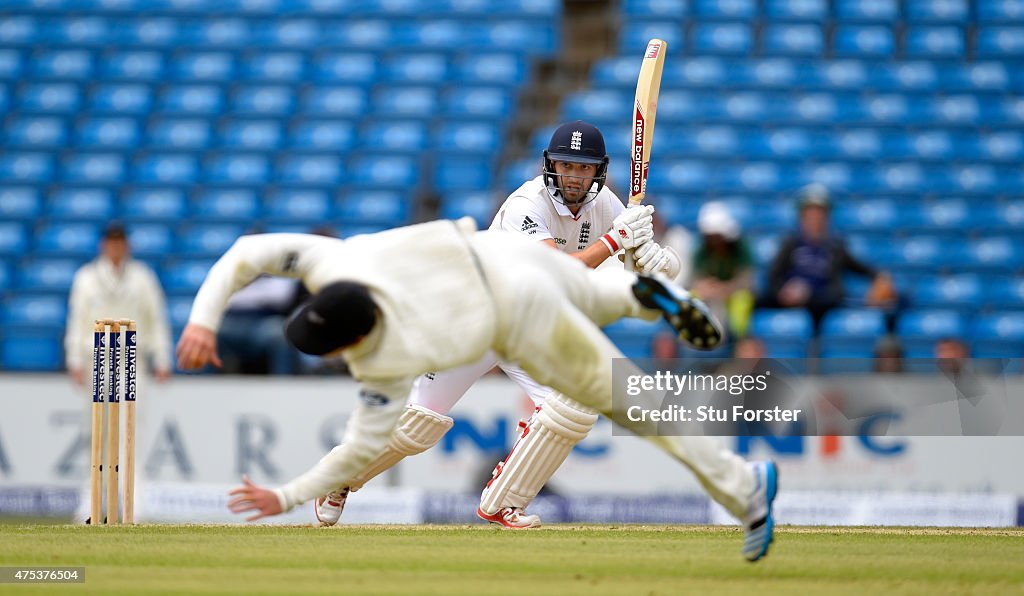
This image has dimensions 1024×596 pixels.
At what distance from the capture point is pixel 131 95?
13.6m

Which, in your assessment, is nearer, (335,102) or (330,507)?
(330,507)

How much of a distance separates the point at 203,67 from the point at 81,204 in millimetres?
2170

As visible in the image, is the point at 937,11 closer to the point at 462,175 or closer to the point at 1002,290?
the point at 1002,290

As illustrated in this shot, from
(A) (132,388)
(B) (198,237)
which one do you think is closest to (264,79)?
(B) (198,237)

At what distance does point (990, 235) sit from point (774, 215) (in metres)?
1.76

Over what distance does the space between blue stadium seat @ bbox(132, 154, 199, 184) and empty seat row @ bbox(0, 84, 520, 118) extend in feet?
2.21

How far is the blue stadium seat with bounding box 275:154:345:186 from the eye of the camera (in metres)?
12.5

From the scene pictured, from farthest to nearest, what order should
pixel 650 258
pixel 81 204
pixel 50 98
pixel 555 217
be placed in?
pixel 50 98 → pixel 81 204 → pixel 555 217 → pixel 650 258

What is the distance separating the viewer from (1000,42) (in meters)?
13.5

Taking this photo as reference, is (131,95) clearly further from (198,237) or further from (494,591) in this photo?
(494,591)

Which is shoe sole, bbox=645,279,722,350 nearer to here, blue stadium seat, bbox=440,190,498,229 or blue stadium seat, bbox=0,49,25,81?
blue stadium seat, bbox=440,190,498,229

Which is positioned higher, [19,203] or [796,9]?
[796,9]

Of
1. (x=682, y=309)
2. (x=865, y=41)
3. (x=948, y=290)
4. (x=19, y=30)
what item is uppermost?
(x=19, y=30)

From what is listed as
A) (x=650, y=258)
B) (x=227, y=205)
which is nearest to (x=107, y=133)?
(x=227, y=205)
